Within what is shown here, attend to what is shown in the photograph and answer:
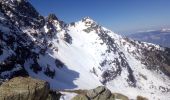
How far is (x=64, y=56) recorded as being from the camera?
543 feet

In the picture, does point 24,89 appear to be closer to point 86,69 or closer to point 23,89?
point 23,89

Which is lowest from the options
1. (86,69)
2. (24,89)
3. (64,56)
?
(24,89)

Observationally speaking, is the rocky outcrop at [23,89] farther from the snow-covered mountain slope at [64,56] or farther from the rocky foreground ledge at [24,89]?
the snow-covered mountain slope at [64,56]

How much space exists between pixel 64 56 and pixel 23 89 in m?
146

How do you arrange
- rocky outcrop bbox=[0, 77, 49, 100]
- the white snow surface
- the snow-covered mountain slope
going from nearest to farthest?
rocky outcrop bbox=[0, 77, 49, 100], the snow-covered mountain slope, the white snow surface

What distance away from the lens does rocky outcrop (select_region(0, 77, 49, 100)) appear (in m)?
19.4

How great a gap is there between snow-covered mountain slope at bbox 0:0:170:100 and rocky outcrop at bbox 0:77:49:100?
80.6m

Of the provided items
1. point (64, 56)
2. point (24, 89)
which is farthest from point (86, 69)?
point (24, 89)

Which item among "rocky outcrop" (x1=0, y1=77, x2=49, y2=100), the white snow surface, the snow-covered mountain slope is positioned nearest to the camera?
"rocky outcrop" (x1=0, y1=77, x2=49, y2=100)

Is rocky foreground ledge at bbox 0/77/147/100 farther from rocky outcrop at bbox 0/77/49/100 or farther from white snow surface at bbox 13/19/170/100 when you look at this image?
white snow surface at bbox 13/19/170/100

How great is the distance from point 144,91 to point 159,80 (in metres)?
24.1

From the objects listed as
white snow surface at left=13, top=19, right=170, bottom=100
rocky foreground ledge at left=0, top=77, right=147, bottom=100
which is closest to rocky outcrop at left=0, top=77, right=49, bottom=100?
rocky foreground ledge at left=0, top=77, right=147, bottom=100

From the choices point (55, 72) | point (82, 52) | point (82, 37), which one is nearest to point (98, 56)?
point (82, 52)

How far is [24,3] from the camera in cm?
16625
